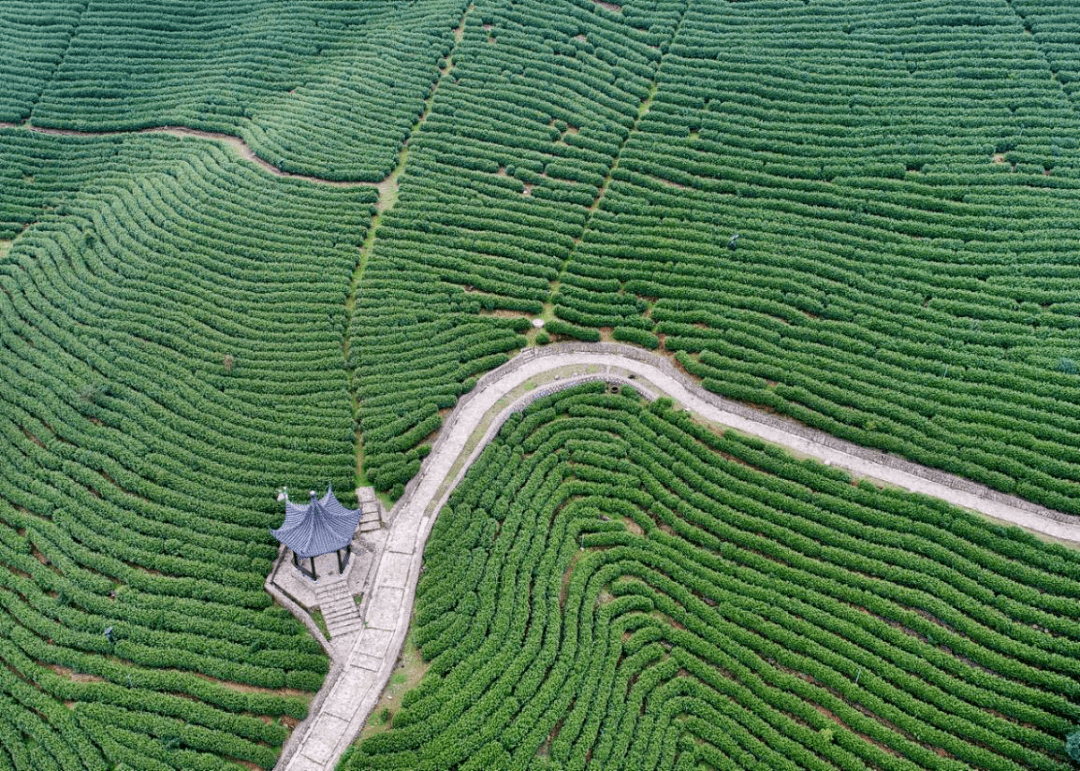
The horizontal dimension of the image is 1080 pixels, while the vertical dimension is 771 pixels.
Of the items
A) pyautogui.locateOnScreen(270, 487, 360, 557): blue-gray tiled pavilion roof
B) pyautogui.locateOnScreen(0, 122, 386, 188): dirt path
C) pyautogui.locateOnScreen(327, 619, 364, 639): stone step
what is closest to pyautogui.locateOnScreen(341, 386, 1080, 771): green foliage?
pyautogui.locateOnScreen(327, 619, 364, 639): stone step

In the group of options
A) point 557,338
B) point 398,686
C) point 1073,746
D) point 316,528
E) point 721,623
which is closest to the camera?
point 1073,746

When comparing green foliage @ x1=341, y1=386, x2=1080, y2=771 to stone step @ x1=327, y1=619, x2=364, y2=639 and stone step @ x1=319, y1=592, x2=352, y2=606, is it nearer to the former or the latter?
stone step @ x1=327, y1=619, x2=364, y2=639

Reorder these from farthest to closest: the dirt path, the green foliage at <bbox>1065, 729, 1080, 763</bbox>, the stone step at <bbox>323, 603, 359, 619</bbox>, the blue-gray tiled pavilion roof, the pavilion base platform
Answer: the dirt path < the stone step at <bbox>323, 603, 359, 619</bbox> < the pavilion base platform < the blue-gray tiled pavilion roof < the green foliage at <bbox>1065, 729, 1080, 763</bbox>

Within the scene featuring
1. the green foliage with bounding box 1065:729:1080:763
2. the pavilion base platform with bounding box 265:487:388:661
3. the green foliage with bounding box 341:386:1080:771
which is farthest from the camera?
the pavilion base platform with bounding box 265:487:388:661

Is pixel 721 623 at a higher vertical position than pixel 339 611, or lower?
higher

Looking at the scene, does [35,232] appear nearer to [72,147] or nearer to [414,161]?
[72,147]

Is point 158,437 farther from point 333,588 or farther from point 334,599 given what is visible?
point 334,599

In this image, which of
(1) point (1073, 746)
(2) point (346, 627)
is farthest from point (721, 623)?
(2) point (346, 627)

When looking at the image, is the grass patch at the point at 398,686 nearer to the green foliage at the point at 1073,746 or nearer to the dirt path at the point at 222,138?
the green foliage at the point at 1073,746
